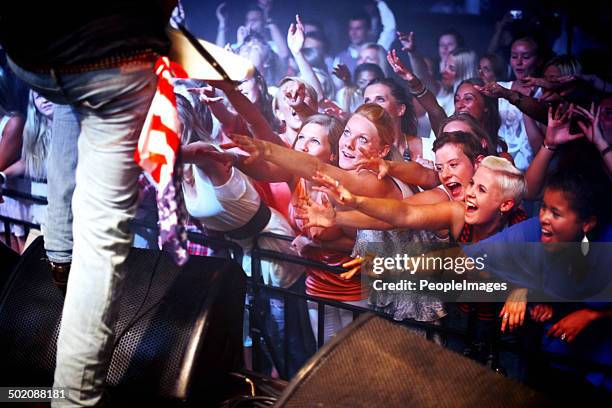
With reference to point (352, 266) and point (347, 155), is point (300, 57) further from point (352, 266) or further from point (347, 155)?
point (352, 266)

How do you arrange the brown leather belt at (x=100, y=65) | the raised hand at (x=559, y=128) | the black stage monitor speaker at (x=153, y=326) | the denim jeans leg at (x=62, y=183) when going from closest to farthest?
1. the brown leather belt at (x=100, y=65)
2. the denim jeans leg at (x=62, y=183)
3. the black stage monitor speaker at (x=153, y=326)
4. the raised hand at (x=559, y=128)

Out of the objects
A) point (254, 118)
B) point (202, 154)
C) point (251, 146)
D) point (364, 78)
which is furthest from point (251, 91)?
point (364, 78)

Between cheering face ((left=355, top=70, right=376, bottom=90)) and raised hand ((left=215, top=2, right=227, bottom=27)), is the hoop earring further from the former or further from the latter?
raised hand ((left=215, top=2, right=227, bottom=27))

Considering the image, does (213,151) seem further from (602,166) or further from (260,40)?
(602,166)

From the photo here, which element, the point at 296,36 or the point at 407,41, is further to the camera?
the point at 296,36

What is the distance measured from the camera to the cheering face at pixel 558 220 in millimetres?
1737

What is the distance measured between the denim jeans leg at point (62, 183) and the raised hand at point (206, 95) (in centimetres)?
72

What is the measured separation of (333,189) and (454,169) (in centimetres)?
42

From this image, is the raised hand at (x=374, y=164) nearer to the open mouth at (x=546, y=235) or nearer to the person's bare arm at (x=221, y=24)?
the open mouth at (x=546, y=235)

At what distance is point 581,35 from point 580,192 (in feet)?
1.49

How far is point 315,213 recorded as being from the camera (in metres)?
2.05

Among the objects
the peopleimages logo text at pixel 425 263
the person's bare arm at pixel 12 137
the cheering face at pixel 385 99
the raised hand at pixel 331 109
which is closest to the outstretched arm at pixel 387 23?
the cheering face at pixel 385 99

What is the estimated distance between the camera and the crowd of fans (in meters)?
1.73

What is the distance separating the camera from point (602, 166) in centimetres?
168
